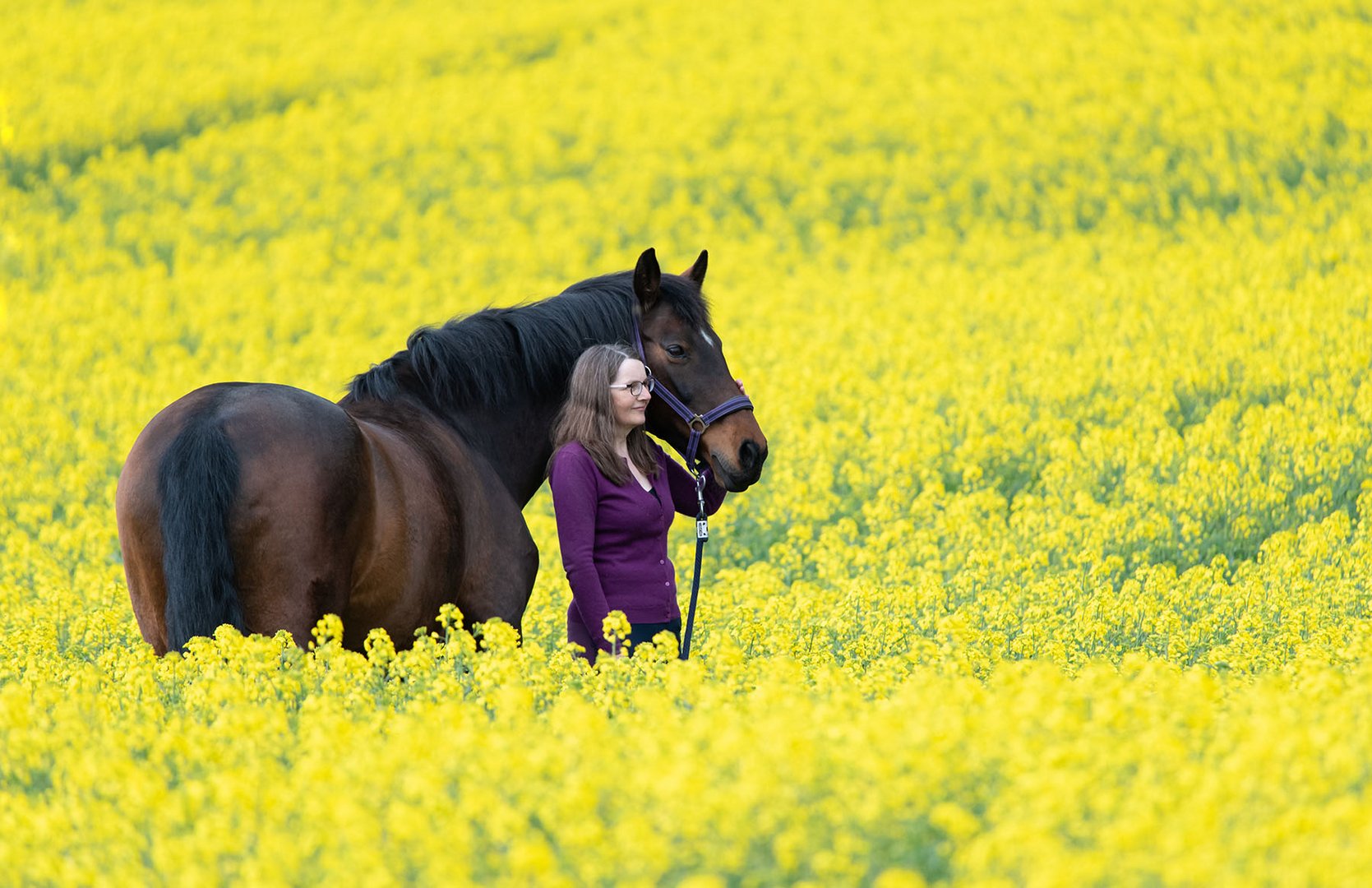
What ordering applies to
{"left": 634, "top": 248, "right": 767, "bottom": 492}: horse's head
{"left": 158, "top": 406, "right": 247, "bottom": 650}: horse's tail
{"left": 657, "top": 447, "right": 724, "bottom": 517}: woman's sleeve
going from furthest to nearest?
{"left": 657, "top": 447, "right": 724, "bottom": 517}: woman's sleeve, {"left": 634, "top": 248, "right": 767, "bottom": 492}: horse's head, {"left": 158, "top": 406, "right": 247, "bottom": 650}: horse's tail

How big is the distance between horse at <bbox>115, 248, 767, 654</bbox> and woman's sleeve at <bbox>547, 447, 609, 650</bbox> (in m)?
0.30

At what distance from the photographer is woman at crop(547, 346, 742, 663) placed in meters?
4.91

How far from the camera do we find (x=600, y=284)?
546 centimetres

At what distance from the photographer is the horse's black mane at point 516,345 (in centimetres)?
529

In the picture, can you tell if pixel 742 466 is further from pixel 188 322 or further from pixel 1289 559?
pixel 188 322

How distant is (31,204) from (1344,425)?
643 inches

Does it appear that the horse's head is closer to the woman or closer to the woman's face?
the woman

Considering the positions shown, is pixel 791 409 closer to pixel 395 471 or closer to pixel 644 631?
pixel 644 631

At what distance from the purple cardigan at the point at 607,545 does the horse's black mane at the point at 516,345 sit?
434 millimetres

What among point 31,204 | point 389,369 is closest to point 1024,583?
point 389,369

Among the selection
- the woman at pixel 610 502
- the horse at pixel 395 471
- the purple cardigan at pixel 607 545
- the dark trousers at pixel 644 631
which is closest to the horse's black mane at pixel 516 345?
the horse at pixel 395 471

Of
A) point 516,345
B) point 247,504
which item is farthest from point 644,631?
point 247,504

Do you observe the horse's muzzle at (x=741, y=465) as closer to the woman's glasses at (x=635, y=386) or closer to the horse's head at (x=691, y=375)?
the horse's head at (x=691, y=375)

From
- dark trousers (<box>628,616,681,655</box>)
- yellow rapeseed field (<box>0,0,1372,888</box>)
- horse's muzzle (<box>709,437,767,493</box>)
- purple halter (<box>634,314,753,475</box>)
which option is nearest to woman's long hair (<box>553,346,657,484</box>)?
purple halter (<box>634,314,753,475</box>)
